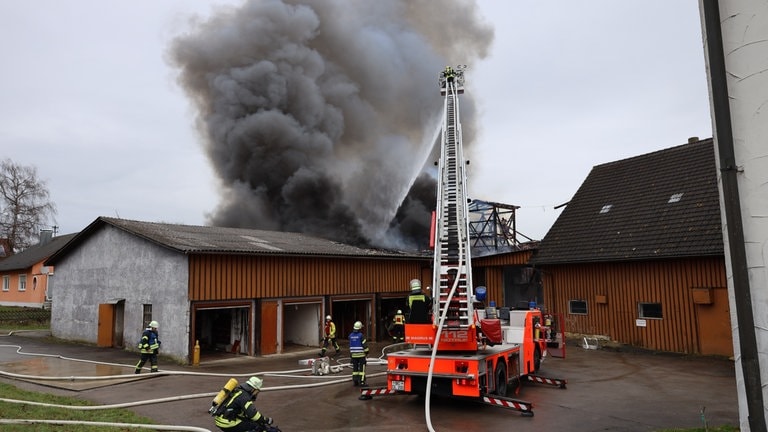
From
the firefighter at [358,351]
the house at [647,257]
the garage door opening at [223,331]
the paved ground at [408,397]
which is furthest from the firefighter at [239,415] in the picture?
the house at [647,257]

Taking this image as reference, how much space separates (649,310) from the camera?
17.2 metres

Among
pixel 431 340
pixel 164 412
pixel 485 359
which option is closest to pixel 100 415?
pixel 164 412

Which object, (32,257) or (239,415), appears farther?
(32,257)

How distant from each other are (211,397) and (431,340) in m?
4.26

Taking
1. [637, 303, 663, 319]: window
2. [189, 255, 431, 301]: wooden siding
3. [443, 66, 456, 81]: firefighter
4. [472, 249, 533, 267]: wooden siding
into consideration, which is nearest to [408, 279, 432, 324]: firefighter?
[443, 66, 456, 81]: firefighter

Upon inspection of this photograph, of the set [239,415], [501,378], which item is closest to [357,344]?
[501,378]

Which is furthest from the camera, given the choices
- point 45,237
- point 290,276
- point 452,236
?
point 45,237

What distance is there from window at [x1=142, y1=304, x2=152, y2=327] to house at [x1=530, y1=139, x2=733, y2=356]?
45.7 ft

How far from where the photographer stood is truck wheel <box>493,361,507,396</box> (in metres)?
9.27

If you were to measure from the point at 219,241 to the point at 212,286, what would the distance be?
249cm

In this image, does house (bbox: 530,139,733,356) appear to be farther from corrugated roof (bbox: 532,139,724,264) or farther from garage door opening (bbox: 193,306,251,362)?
garage door opening (bbox: 193,306,251,362)

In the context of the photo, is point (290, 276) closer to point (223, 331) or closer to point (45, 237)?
point (223, 331)

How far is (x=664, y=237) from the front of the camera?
17109 millimetres

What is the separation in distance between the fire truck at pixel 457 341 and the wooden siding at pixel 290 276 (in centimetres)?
702
